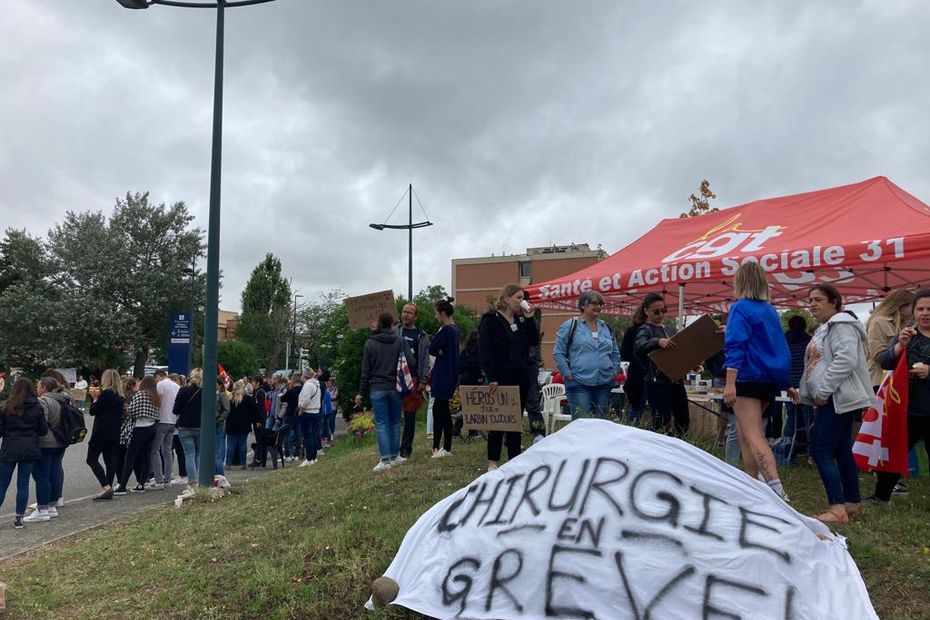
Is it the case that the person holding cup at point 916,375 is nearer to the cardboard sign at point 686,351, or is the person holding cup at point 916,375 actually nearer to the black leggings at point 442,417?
the cardboard sign at point 686,351

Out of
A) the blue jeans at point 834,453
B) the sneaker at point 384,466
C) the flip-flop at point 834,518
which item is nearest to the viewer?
the flip-flop at point 834,518

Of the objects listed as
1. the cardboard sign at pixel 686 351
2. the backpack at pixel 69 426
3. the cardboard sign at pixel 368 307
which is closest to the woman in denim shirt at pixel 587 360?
the cardboard sign at pixel 686 351

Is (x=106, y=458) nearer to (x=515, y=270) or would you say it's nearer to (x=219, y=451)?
(x=219, y=451)

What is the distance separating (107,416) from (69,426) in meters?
1.14

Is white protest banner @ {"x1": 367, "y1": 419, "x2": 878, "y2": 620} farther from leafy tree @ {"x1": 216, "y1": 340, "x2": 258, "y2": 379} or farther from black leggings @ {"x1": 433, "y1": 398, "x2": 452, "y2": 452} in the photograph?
leafy tree @ {"x1": 216, "y1": 340, "x2": 258, "y2": 379}

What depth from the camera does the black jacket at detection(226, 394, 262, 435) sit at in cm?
1322

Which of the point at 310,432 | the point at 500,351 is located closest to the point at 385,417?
the point at 500,351

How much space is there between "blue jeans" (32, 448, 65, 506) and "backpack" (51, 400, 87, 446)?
0.22 m

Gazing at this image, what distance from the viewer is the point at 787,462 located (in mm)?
7680

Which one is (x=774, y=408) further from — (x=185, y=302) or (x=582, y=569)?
(x=185, y=302)

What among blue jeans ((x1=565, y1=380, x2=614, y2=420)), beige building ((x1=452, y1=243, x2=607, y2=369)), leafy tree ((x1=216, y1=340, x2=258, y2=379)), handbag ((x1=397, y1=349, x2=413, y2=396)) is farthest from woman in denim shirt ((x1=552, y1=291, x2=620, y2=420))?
beige building ((x1=452, y1=243, x2=607, y2=369))

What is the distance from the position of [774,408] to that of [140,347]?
41952 millimetres

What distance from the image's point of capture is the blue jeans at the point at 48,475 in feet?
28.3

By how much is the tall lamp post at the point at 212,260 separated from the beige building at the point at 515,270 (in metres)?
68.1
